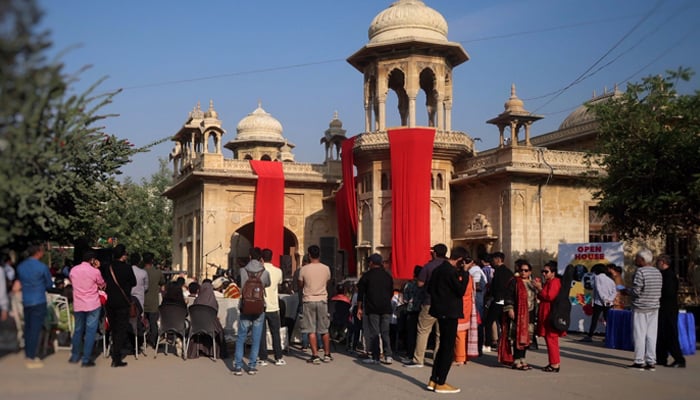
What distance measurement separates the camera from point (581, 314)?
16125 mm

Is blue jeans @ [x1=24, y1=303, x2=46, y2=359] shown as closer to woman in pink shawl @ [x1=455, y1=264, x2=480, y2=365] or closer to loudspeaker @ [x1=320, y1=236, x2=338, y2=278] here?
woman in pink shawl @ [x1=455, y1=264, x2=480, y2=365]

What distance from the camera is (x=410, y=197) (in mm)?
24672

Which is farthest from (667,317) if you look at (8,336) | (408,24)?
(408,24)

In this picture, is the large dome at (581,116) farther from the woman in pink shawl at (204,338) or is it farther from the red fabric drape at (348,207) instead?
the woman in pink shawl at (204,338)

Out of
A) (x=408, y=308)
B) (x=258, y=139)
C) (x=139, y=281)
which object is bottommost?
(x=408, y=308)

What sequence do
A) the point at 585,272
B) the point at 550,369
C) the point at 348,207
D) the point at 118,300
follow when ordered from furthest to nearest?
the point at 348,207 < the point at 585,272 < the point at 550,369 < the point at 118,300

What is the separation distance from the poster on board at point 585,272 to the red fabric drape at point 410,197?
7858 millimetres

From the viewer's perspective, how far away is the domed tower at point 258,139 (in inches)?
1713

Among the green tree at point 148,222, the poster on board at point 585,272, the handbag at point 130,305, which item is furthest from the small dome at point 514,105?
the green tree at point 148,222

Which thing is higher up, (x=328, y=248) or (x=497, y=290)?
(x=328, y=248)

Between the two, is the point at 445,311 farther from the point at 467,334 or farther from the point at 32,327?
the point at 32,327

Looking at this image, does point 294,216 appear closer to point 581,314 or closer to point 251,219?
point 251,219

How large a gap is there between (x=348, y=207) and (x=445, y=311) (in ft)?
62.6

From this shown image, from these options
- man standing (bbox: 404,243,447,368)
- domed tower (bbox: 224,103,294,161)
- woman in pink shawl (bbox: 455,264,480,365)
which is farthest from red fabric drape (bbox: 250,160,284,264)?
man standing (bbox: 404,243,447,368)
